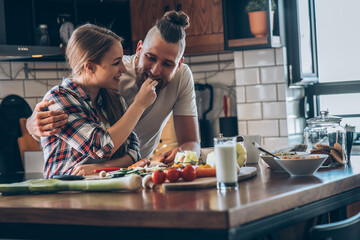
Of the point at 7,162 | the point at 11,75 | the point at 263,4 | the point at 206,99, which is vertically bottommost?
the point at 7,162

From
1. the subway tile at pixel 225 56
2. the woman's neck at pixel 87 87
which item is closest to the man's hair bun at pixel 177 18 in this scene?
the woman's neck at pixel 87 87

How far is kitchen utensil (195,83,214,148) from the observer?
4.33 meters

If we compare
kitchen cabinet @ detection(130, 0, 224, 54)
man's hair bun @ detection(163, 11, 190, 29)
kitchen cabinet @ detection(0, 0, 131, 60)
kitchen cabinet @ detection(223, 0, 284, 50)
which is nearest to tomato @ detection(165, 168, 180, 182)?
man's hair bun @ detection(163, 11, 190, 29)

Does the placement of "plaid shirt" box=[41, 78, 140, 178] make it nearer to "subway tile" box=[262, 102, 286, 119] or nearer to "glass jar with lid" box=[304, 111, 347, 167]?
"glass jar with lid" box=[304, 111, 347, 167]

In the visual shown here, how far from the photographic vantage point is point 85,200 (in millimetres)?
1535

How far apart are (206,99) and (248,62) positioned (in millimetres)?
653

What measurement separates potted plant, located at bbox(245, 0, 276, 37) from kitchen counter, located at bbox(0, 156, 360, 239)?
6.90 ft

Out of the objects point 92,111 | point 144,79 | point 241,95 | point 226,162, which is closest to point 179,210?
point 226,162

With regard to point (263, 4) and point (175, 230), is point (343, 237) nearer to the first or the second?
point (175, 230)

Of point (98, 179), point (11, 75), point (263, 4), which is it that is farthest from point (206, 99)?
point (98, 179)

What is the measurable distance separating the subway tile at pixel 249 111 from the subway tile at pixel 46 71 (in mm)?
1541

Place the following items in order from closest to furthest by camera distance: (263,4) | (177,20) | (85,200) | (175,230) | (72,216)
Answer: (175,230) → (72,216) → (85,200) → (177,20) → (263,4)

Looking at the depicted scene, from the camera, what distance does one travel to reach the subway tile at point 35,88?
13.7ft

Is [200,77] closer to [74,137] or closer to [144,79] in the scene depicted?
[144,79]
